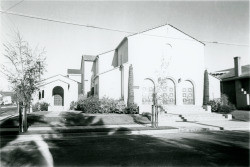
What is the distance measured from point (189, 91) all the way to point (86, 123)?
15.9m

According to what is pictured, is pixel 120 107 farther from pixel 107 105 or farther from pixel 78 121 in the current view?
pixel 78 121

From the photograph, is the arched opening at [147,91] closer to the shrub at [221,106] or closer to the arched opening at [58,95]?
the shrub at [221,106]

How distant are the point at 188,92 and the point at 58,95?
752 inches

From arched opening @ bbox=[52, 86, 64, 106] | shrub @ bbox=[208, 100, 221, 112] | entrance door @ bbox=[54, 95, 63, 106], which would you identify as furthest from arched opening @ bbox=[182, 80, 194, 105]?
entrance door @ bbox=[54, 95, 63, 106]

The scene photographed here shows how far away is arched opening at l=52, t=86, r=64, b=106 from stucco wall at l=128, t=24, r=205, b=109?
12.8 meters

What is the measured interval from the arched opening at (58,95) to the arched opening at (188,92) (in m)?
17.9

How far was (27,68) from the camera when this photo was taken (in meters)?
12.4

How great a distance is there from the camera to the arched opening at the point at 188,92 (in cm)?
2702

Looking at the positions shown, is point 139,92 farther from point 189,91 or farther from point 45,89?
point 45,89

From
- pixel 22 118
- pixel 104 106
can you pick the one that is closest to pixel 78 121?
pixel 22 118

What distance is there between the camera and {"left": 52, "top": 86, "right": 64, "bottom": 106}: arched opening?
31.1 meters

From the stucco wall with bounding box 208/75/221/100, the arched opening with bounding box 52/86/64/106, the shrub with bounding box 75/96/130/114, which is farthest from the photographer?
the arched opening with bounding box 52/86/64/106

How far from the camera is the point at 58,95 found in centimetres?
3134

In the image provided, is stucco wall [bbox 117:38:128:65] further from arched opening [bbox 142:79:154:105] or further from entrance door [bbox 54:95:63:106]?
entrance door [bbox 54:95:63:106]
